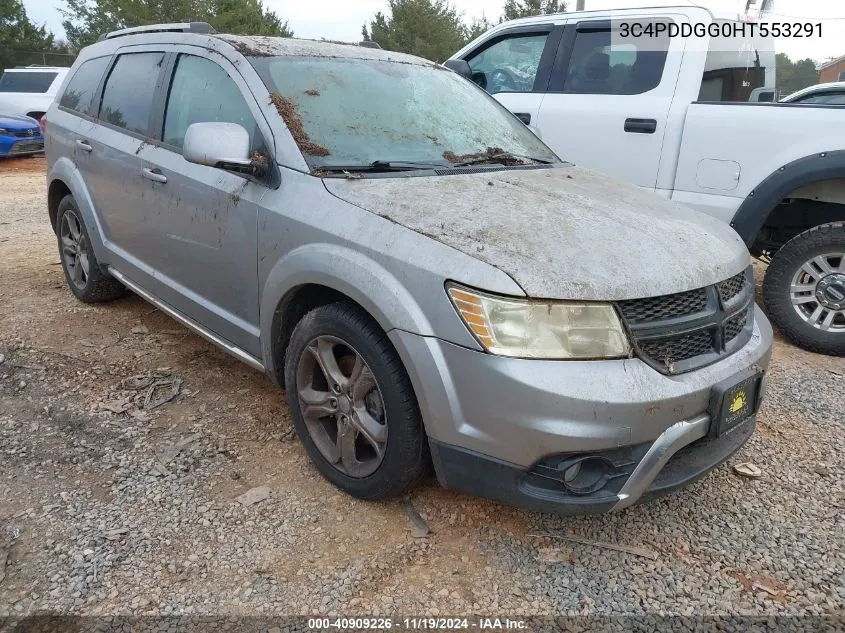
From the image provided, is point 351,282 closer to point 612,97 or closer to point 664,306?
point 664,306

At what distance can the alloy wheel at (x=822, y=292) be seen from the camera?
13.5 ft

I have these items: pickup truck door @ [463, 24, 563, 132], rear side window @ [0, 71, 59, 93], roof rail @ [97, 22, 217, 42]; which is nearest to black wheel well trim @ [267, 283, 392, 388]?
roof rail @ [97, 22, 217, 42]

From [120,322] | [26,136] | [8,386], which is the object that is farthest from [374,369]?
[26,136]

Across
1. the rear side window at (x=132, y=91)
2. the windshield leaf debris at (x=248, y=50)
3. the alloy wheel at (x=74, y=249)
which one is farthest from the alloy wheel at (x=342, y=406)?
the alloy wheel at (x=74, y=249)

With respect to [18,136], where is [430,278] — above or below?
above

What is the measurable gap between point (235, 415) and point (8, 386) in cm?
131

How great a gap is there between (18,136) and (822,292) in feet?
47.2

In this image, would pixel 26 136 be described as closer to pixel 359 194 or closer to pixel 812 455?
pixel 359 194

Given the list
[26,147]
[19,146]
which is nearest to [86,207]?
[19,146]

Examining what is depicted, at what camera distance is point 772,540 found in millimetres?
2510

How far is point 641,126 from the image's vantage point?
4465 millimetres

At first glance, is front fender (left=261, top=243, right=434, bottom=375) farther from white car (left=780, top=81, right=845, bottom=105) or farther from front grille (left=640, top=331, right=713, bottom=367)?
white car (left=780, top=81, right=845, bottom=105)

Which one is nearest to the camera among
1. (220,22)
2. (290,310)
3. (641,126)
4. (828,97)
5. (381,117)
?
(290,310)

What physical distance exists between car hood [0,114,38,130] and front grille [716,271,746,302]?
48.1 feet
